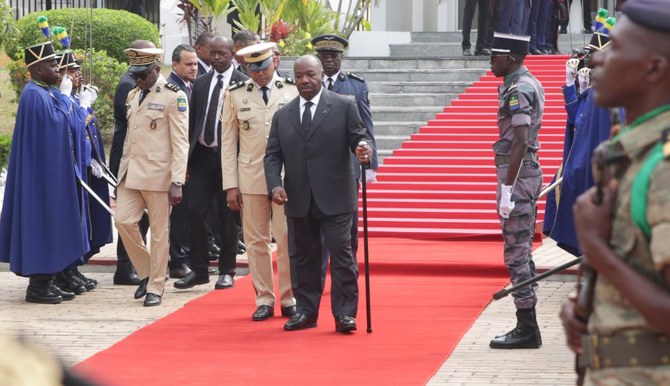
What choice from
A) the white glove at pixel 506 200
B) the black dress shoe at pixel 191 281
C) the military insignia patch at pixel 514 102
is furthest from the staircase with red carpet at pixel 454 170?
the military insignia patch at pixel 514 102

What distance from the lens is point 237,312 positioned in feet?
31.1

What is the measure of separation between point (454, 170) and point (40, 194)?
6010 millimetres

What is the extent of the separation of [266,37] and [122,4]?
8.38 m

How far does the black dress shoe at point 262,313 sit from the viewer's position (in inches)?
360

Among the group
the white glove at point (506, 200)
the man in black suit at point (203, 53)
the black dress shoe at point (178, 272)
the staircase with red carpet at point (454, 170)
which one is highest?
the man in black suit at point (203, 53)

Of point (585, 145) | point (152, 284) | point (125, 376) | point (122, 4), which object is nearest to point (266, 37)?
point (122, 4)

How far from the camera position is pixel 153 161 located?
986cm

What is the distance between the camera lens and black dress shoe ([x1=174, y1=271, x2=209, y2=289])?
10564 mm

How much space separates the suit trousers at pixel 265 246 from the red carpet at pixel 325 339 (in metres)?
0.21

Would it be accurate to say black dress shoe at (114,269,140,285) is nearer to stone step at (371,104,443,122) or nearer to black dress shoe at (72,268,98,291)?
black dress shoe at (72,268,98,291)

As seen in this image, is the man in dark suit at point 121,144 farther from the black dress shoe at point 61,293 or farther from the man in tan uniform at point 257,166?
the man in tan uniform at point 257,166

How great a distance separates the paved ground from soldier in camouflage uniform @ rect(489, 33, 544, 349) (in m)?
0.18

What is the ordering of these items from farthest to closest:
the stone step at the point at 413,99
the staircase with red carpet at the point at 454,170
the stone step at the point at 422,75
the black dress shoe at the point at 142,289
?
the stone step at the point at 422,75 < the stone step at the point at 413,99 < the staircase with red carpet at the point at 454,170 < the black dress shoe at the point at 142,289

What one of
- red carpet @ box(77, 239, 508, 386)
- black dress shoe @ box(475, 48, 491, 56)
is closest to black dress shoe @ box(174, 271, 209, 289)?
red carpet @ box(77, 239, 508, 386)
